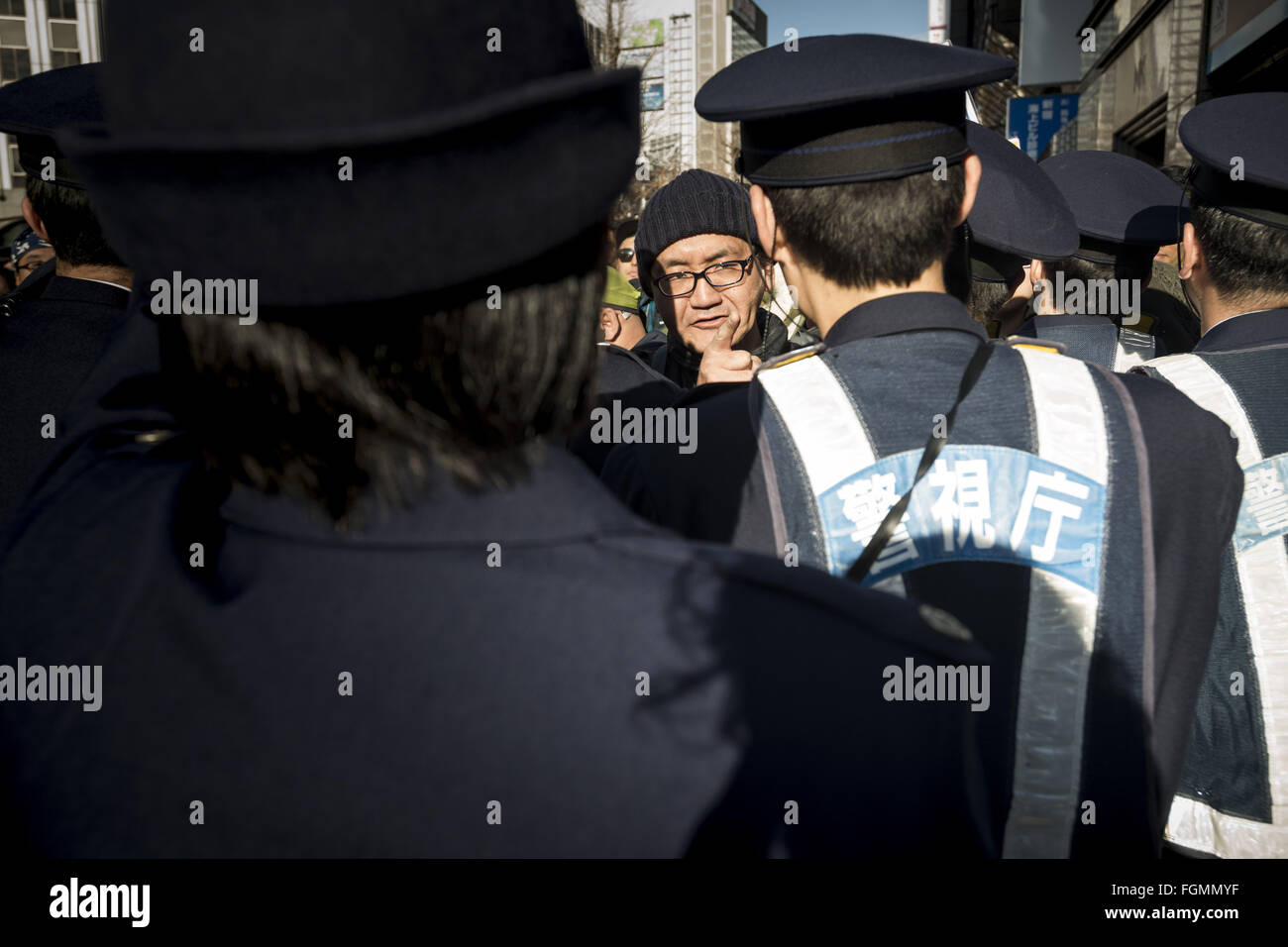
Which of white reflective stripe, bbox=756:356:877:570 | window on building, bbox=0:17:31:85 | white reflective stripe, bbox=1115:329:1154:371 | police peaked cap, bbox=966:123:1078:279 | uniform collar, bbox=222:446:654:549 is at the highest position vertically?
window on building, bbox=0:17:31:85

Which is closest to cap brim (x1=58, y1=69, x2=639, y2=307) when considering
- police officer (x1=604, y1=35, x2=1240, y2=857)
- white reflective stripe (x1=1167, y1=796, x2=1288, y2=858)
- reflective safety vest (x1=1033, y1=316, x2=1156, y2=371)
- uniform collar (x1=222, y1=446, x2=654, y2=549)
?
uniform collar (x1=222, y1=446, x2=654, y2=549)

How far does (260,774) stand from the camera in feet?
2.61

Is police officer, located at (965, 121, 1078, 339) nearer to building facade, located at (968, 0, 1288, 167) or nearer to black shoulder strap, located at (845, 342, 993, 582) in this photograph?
black shoulder strap, located at (845, 342, 993, 582)

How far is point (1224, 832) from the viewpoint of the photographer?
2.14 meters

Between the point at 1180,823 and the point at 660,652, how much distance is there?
1.94 m

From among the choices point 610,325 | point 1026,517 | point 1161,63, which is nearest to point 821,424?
point 1026,517

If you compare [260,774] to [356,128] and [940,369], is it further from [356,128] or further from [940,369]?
[940,369]

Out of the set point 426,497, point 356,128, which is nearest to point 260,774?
point 426,497

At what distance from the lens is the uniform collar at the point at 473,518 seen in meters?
0.81

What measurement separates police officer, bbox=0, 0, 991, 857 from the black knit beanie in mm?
3332

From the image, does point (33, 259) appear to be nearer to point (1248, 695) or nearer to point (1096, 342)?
point (1096, 342)

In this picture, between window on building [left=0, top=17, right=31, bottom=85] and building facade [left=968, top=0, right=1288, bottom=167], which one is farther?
window on building [left=0, top=17, right=31, bottom=85]

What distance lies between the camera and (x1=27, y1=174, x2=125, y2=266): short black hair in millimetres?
2730

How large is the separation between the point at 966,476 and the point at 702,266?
2726mm
